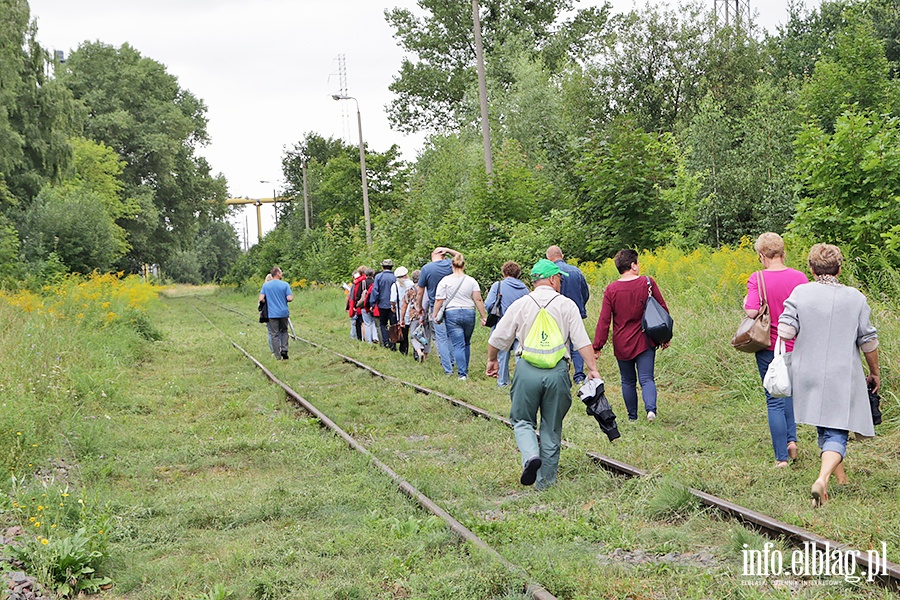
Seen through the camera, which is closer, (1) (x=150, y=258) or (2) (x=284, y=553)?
(2) (x=284, y=553)

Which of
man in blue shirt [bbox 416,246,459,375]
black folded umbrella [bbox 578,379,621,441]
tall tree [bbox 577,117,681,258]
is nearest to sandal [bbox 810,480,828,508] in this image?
black folded umbrella [bbox 578,379,621,441]

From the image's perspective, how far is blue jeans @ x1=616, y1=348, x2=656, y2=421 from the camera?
30.1ft

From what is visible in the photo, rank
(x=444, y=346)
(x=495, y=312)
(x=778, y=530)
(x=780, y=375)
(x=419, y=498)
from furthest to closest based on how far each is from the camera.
Answer: (x=444, y=346), (x=495, y=312), (x=419, y=498), (x=780, y=375), (x=778, y=530)

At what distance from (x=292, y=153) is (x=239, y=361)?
5882 centimetres

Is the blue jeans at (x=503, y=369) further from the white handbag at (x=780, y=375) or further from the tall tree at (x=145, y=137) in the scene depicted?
the tall tree at (x=145, y=137)

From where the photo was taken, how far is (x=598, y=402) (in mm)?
7230

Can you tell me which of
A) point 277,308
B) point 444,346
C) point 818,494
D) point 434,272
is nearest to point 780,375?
point 818,494

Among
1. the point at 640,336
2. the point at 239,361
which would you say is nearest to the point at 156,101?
the point at 239,361

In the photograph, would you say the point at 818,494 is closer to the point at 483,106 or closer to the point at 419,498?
the point at 419,498

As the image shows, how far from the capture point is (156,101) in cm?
6103

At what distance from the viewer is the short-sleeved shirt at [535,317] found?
279 inches

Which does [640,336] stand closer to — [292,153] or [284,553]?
[284,553]

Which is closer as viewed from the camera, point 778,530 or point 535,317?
point 778,530

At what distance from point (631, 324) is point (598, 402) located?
6.78 feet
